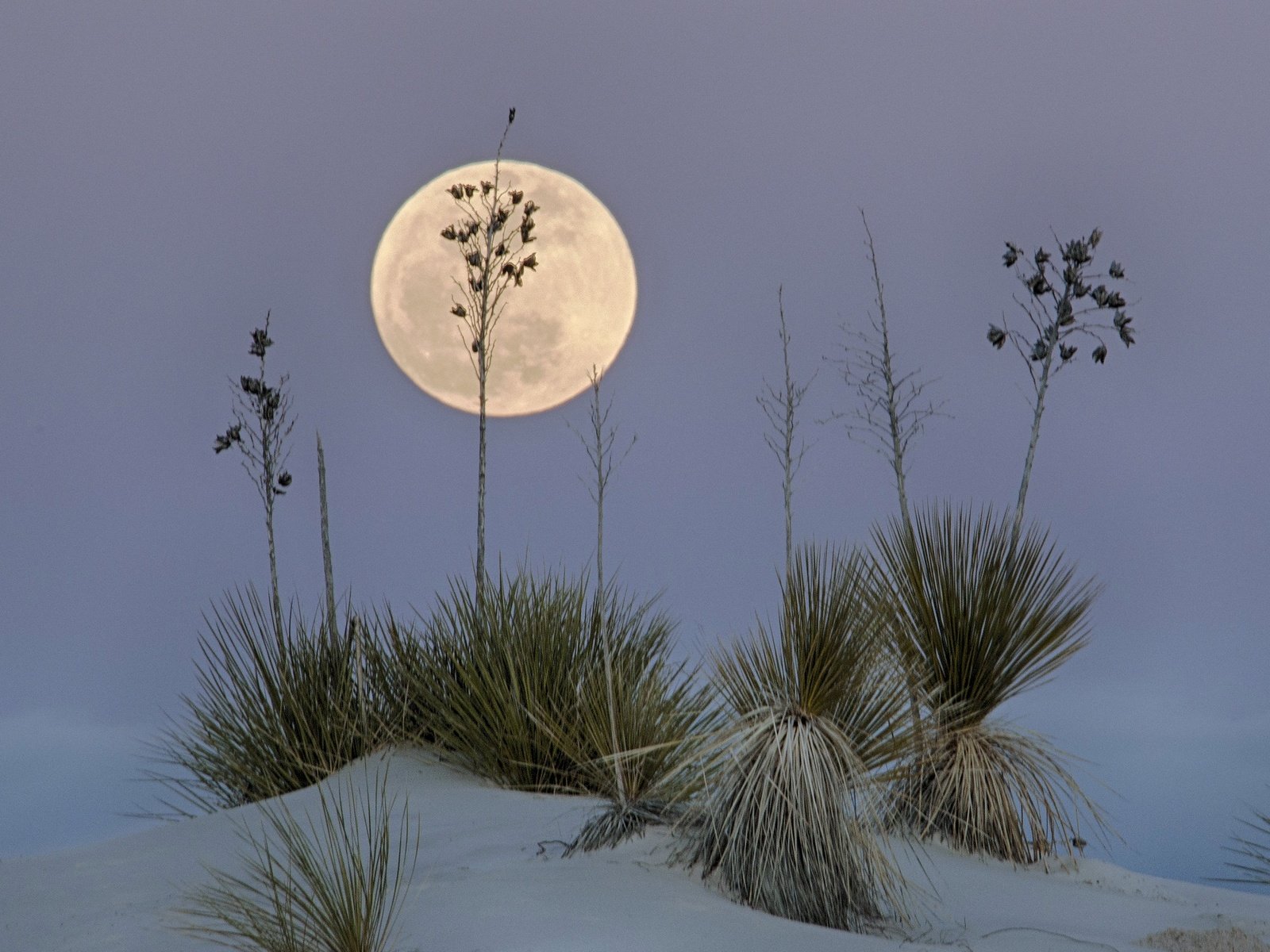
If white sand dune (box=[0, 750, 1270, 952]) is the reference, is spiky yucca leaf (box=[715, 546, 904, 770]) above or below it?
above

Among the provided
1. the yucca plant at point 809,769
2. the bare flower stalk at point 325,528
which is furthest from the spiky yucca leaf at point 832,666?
the bare flower stalk at point 325,528

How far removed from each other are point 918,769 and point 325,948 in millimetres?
3856

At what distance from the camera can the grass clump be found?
20.1ft

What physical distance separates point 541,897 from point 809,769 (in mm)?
1166

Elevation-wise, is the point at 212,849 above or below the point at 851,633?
below

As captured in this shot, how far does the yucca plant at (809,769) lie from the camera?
4719mm

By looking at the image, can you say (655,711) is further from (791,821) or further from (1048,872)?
(1048,872)

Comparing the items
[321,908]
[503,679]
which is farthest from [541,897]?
[503,679]

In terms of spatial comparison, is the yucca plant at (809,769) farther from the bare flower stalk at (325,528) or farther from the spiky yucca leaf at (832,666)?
the bare flower stalk at (325,528)

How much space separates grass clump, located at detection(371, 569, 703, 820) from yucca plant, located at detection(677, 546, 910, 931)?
38.4 inches

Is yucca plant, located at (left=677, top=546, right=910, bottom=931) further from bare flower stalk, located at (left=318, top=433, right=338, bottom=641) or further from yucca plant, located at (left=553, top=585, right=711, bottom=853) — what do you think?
bare flower stalk, located at (left=318, top=433, right=338, bottom=641)

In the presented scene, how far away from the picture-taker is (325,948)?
13.2 feet

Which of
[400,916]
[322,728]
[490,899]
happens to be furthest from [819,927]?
[322,728]

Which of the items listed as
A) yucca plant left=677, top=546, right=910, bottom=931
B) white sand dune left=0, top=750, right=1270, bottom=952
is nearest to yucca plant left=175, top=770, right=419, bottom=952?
white sand dune left=0, top=750, right=1270, bottom=952
